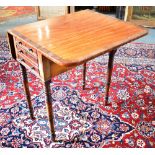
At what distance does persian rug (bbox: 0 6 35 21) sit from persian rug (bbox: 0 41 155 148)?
1.65 meters

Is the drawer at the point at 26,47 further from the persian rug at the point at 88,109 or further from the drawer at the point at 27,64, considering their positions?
the persian rug at the point at 88,109

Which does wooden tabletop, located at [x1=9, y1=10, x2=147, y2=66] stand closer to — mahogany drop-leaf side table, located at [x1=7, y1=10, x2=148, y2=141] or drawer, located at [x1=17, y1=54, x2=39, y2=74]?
mahogany drop-leaf side table, located at [x1=7, y1=10, x2=148, y2=141]

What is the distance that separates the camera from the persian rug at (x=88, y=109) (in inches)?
67.6

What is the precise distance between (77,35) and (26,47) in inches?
12.2

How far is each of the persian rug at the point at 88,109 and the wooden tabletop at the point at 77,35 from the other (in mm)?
759

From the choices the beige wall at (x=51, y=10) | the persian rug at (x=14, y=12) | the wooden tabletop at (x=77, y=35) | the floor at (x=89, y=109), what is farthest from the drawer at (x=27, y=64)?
the persian rug at (x=14, y=12)

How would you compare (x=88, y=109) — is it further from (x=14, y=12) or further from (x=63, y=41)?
(x=14, y=12)

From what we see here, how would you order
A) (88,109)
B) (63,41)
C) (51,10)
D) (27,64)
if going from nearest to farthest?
(63,41), (27,64), (88,109), (51,10)

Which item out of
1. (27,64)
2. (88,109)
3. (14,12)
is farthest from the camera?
(14,12)

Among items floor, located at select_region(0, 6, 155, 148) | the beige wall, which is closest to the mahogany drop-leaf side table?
floor, located at select_region(0, 6, 155, 148)

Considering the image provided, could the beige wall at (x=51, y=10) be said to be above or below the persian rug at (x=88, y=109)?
above

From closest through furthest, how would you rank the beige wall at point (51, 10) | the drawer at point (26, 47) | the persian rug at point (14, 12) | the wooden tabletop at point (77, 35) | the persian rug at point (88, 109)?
the wooden tabletop at point (77, 35) → the drawer at point (26, 47) → the persian rug at point (88, 109) → the beige wall at point (51, 10) → the persian rug at point (14, 12)

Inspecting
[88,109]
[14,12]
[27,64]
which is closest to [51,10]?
[14,12]

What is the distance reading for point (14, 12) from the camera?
4199 mm
